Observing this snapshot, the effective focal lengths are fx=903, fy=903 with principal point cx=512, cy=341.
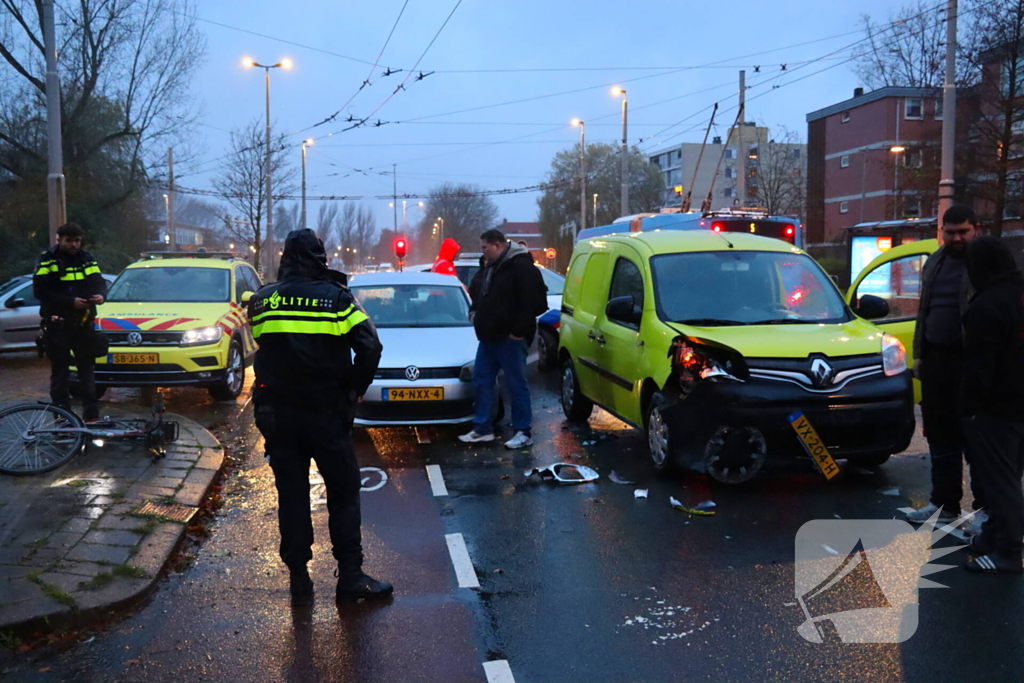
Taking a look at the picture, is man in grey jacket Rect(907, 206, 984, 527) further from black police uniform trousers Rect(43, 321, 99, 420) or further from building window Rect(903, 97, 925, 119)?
building window Rect(903, 97, 925, 119)

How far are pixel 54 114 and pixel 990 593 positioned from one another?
45.1 feet

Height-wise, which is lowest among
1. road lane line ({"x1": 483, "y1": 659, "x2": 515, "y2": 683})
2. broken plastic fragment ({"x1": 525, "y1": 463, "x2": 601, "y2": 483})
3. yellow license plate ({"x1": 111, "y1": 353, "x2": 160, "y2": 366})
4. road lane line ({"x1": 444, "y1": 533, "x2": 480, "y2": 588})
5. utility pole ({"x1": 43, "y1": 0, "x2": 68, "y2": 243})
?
road lane line ({"x1": 444, "y1": 533, "x2": 480, "y2": 588})

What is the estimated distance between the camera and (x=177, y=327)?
35.0 ft

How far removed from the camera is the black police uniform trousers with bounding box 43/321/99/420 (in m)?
8.29

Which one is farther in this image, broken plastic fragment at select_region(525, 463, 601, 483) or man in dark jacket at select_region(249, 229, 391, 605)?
broken plastic fragment at select_region(525, 463, 601, 483)

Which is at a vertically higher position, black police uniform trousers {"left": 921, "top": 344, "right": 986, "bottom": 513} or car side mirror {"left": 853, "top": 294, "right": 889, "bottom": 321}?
car side mirror {"left": 853, "top": 294, "right": 889, "bottom": 321}

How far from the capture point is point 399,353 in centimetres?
872

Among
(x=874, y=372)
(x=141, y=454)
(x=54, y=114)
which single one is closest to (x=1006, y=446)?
(x=874, y=372)

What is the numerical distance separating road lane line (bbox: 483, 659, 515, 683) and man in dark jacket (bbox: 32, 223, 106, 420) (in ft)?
19.0

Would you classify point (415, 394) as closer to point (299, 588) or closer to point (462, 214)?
point (299, 588)

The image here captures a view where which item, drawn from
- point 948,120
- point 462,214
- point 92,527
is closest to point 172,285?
point 92,527

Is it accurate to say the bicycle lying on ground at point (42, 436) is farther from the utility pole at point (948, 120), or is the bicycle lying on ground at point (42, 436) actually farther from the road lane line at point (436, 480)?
the utility pole at point (948, 120)

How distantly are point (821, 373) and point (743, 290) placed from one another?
1.37m

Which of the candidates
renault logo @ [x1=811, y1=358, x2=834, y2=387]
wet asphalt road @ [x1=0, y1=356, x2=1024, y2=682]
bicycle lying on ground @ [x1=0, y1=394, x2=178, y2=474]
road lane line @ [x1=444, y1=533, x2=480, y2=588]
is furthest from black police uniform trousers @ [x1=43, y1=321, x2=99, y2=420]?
renault logo @ [x1=811, y1=358, x2=834, y2=387]
